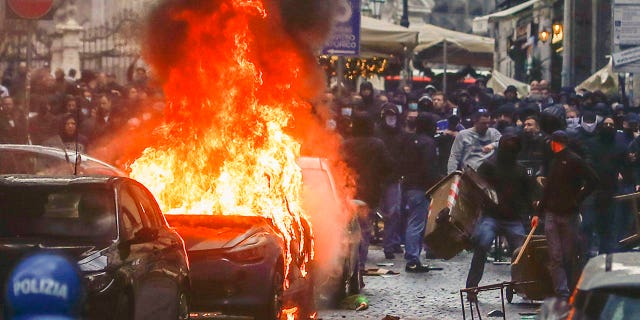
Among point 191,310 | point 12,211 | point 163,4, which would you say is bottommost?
point 191,310

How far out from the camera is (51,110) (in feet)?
76.5

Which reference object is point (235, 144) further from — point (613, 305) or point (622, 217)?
point (613, 305)

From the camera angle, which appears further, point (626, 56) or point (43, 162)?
point (626, 56)

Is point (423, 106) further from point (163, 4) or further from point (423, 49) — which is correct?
point (423, 49)

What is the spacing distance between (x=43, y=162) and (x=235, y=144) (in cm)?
350

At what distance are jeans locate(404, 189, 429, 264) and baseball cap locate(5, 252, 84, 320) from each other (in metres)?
12.8

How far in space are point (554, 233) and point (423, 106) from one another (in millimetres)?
8566

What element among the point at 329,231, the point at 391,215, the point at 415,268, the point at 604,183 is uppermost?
the point at 604,183

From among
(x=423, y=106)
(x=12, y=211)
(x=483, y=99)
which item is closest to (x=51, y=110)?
(x=423, y=106)

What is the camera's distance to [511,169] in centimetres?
1448

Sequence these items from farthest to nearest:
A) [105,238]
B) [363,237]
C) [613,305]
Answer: [363,237] < [105,238] < [613,305]

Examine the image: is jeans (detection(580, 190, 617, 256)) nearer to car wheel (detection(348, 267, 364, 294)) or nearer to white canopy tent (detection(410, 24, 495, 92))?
car wheel (detection(348, 267, 364, 294))

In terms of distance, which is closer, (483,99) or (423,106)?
(423,106)

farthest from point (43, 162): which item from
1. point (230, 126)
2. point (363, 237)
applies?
point (363, 237)
